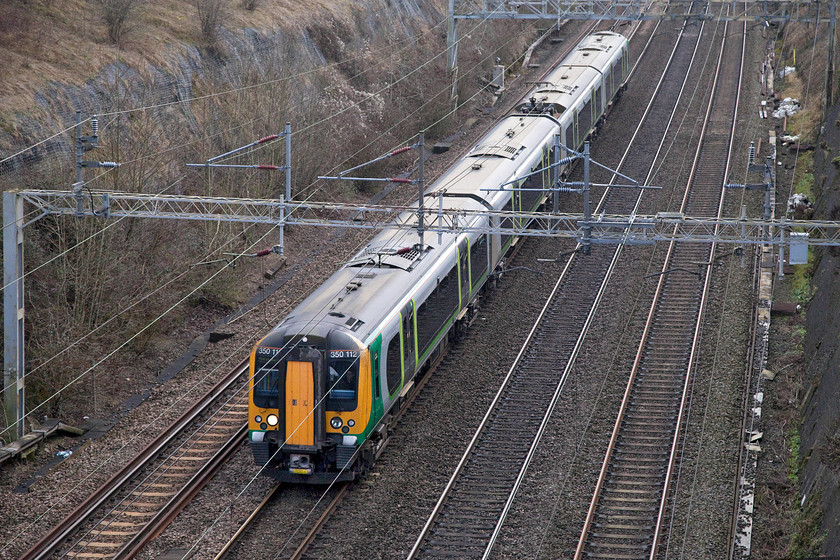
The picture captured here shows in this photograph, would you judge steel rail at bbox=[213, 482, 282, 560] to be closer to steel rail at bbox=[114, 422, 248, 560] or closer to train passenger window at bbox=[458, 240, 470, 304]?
steel rail at bbox=[114, 422, 248, 560]

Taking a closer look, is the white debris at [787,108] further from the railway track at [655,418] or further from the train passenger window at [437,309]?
the train passenger window at [437,309]

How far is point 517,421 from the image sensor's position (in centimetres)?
2020

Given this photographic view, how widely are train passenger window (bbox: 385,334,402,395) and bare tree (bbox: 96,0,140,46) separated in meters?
19.3

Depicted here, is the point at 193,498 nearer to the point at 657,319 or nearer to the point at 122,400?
the point at 122,400

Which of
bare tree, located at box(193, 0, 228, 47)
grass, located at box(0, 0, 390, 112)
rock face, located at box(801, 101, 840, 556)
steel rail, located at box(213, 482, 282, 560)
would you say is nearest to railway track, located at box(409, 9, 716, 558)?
steel rail, located at box(213, 482, 282, 560)

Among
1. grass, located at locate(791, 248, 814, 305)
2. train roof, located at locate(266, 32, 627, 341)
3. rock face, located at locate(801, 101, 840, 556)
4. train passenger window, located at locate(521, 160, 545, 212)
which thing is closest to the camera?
rock face, located at locate(801, 101, 840, 556)

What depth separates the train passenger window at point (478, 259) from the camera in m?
23.6

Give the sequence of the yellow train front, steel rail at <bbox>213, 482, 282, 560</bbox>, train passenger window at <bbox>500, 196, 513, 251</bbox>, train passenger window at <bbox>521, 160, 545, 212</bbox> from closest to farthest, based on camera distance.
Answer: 1. steel rail at <bbox>213, 482, 282, 560</bbox>
2. the yellow train front
3. train passenger window at <bbox>500, 196, 513, 251</bbox>
4. train passenger window at <bbox>521, 160, 545, 212</bbox>

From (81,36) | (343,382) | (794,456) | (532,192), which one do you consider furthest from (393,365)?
(81,36)

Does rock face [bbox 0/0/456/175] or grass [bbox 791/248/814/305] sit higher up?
rock face [bbox 0/0/456/175]

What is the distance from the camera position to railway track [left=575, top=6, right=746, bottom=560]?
16.4 m

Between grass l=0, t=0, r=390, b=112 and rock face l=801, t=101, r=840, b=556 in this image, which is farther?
grass l=0, t=0, r=390, b=112

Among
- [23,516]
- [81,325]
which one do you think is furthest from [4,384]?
[23,516]

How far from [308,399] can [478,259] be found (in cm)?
845
